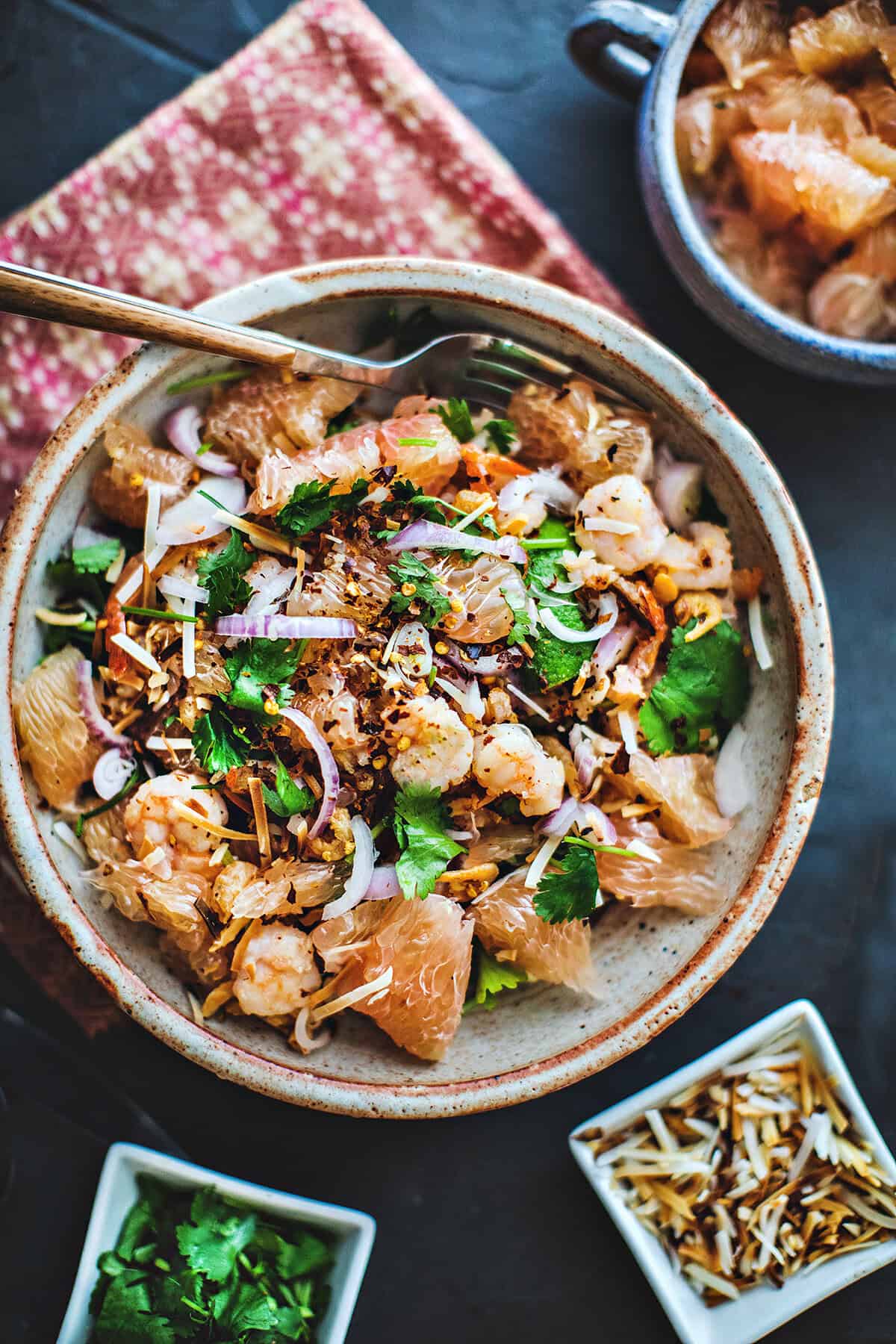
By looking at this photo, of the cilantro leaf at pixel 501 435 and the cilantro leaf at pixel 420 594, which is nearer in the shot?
the cilantro leaf at pixel 420 594

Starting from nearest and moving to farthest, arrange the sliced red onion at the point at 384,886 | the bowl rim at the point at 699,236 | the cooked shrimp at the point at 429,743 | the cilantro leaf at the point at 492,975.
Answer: the cooked shrimp at the point at 429,743 → the sliced red onion at the point at 384,886 → the cilantro leaf at the point at 492,975 → the bowl rim at the point at 699,236

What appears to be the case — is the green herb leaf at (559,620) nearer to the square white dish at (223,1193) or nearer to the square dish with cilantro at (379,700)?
the square dish with cilantro at (379,700)

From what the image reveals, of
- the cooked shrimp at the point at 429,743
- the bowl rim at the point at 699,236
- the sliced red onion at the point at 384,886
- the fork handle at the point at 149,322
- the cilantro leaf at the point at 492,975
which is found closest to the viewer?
the fork handle at the point at 149,322

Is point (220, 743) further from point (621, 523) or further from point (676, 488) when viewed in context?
point (676, 488)

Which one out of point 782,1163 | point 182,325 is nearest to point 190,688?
point 182,325

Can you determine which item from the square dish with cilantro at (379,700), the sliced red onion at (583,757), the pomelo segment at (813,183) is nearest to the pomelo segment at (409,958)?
the square dish with cilantro at (379,700)

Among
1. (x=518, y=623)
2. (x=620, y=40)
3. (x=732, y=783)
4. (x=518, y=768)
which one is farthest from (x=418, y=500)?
(x=620, y=40)

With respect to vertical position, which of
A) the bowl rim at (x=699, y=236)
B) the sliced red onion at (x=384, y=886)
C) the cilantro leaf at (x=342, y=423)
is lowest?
the sliced red onion at (x=384, y=886)
